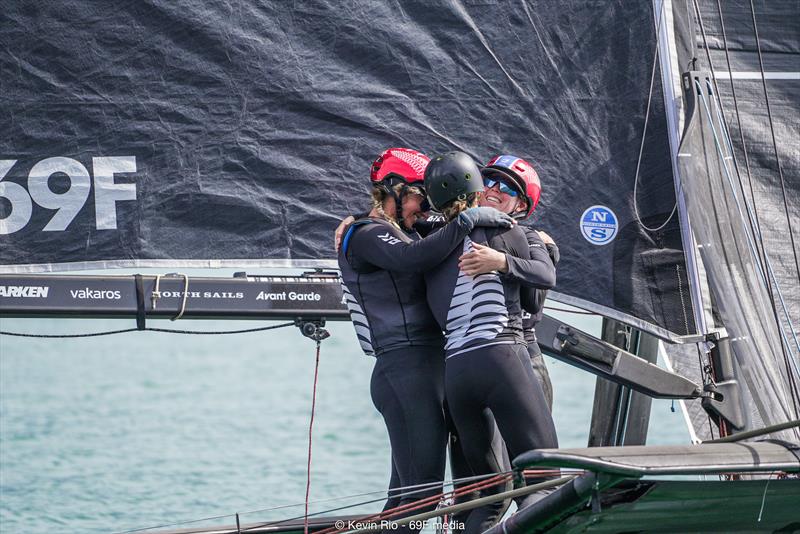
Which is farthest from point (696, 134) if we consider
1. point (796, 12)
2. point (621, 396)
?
point (621, 396)

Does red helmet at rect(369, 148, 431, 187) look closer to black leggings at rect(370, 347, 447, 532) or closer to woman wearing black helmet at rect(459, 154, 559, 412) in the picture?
woman wearing black helmet at rect(459, 154, 559, 412)

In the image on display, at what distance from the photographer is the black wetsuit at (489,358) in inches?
140

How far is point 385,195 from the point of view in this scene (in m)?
3.89

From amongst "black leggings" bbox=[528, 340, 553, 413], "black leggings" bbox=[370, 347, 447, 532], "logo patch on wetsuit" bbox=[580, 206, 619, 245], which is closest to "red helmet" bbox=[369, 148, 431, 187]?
"black leggings" bbox=[370, 347, 447, 532]

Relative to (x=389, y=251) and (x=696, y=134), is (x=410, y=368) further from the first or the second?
(x=696, y=134)

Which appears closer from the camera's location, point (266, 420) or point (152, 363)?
point (266, 420)

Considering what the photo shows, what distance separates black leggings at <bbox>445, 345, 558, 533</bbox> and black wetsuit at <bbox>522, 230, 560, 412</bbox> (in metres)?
0.21

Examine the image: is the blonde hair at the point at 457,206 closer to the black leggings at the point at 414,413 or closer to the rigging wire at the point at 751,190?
the black leggings at the point at 414,413

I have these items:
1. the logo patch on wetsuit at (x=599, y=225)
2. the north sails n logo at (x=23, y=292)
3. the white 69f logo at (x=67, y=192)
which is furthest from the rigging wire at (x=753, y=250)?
the north sails n logo at (x=23, y=292)

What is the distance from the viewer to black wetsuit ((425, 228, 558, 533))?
356 cm

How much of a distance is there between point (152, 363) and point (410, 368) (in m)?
16.9

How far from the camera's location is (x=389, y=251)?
3.67 m

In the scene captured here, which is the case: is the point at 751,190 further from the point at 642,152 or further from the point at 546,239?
the point at 546,239

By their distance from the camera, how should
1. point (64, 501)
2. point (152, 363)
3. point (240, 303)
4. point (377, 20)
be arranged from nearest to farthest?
1. point (240, 303)
2. point (377, 20)
3. point (64, 501)
4. point (152, 363)
